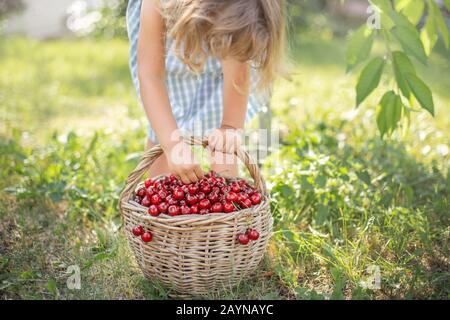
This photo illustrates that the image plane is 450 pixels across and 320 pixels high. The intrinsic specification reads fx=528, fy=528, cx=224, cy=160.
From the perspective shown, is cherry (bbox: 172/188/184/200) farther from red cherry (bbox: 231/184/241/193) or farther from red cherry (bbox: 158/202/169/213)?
red cherry (bbox: 231/184/241/193)

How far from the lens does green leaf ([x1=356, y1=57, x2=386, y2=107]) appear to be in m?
1.54

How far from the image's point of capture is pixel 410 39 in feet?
4.72

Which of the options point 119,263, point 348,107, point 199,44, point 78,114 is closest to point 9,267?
point 119,263

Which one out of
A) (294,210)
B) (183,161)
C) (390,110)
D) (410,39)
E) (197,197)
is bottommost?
(294,210)

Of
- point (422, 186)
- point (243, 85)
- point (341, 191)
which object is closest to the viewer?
point (243, 85)

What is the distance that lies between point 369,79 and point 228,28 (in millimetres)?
451

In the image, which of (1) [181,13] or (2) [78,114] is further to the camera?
(2) [78,114]

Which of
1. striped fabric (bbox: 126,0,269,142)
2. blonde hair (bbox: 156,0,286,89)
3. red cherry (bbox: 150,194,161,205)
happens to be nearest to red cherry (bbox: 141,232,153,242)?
red cherry (bbox: 150,194,161,205)

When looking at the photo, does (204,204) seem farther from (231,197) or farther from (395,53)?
(395,53)

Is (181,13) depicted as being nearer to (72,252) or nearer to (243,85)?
(243,85)

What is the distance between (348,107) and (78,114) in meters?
1.72

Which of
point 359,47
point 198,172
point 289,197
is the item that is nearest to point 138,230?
point 198,172
